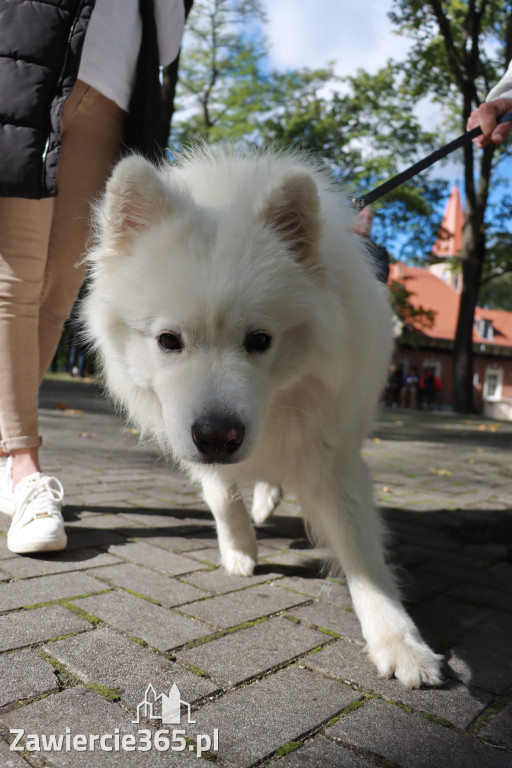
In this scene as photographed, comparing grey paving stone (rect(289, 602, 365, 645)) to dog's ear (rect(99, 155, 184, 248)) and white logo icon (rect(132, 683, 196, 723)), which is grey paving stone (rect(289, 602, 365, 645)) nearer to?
white logo icon (rect(132, 683, 196, 723))

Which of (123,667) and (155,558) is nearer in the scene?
(123,667)

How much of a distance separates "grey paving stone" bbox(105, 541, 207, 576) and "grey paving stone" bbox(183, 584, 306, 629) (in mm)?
332

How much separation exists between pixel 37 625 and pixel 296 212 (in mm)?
1656

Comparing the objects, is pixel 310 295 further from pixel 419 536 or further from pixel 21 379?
pixel 419 536

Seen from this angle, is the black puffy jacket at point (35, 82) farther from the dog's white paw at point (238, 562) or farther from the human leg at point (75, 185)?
A: the dog's white paw at point (238, 562)

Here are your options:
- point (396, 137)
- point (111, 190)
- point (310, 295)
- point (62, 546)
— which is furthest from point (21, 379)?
point (396, 137)

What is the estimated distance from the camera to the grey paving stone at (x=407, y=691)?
5.83ft

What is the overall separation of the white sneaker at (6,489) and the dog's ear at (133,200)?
144 centimetres

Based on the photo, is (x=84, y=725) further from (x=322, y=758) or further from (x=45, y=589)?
(x=45, y=589)

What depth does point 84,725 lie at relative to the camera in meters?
1.52

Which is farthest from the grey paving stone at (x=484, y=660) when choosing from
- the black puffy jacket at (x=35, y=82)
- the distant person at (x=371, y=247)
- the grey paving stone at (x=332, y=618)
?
the black puffy jacket at (x=35, y=82)

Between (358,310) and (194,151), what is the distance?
3.75 ft

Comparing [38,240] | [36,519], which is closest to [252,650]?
[36,519]

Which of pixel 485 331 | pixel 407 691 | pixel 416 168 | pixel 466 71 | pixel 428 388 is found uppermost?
pixel 466 71
